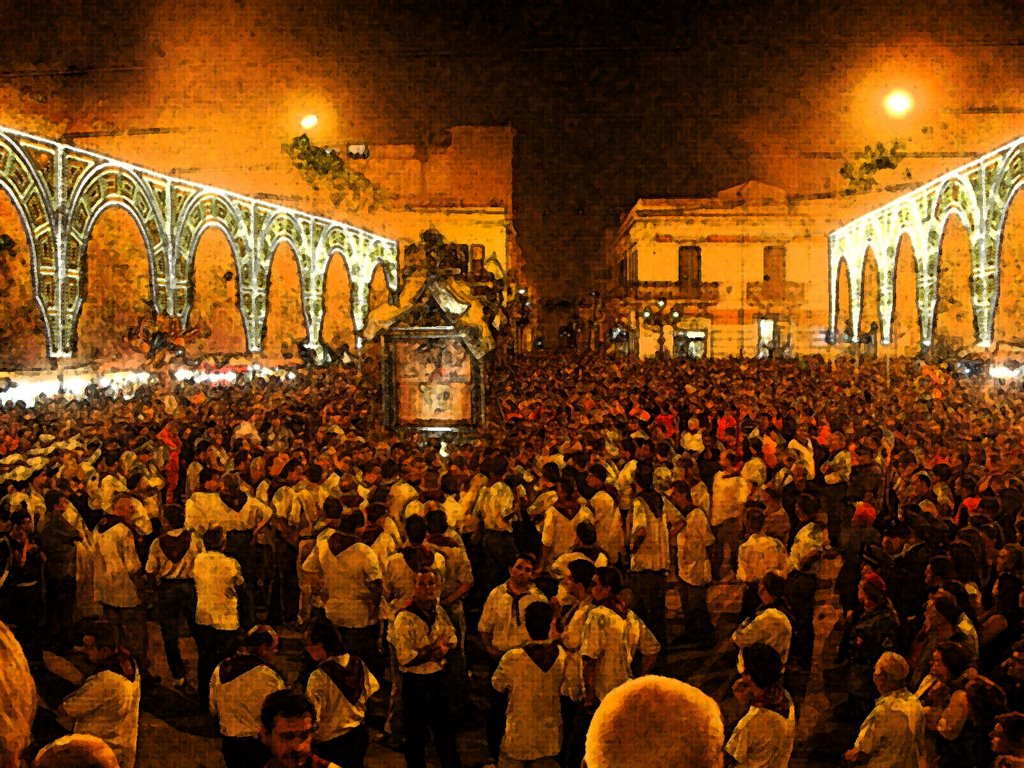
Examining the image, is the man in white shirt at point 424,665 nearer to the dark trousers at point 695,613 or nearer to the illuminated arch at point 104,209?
the dark trousers at point 695,613

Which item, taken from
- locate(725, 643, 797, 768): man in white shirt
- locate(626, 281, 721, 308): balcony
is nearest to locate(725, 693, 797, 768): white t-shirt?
locate(725, 643, 797, 768): man in white shirt

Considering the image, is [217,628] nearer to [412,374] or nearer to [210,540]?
[210,540]

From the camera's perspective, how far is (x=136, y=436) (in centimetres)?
1238

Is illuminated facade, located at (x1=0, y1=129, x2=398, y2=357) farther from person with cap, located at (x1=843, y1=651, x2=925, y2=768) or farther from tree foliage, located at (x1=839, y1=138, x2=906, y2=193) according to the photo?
tree foliage, located at (x1=839, y1=138, x2=906, y2=193)

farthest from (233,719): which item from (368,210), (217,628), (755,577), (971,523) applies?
(368,210)

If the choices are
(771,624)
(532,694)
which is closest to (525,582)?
(532,694)

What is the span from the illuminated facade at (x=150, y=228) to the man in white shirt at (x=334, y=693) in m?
11.8

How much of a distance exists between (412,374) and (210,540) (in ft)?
26.7

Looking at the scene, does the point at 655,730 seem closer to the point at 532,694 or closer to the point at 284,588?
the point at 532,694

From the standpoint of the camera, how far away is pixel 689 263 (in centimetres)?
5356

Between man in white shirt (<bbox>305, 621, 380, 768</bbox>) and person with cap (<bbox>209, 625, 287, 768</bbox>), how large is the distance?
0.19 meters

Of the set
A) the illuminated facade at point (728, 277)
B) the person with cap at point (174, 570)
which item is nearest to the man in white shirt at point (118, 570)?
the person with cap at point (174, 570)

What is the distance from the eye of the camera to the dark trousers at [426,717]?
565 cm

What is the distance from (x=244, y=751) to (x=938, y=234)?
27.3m
